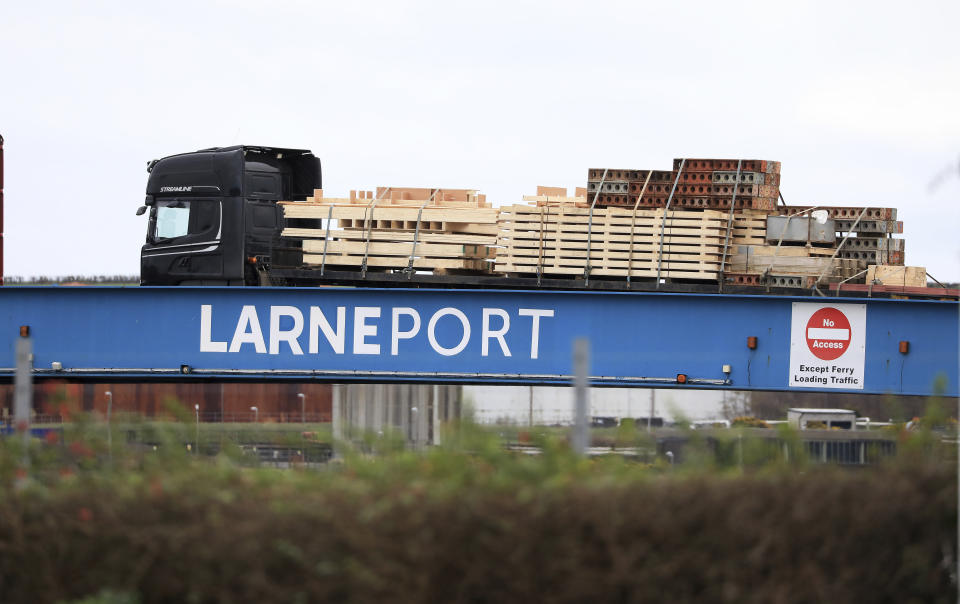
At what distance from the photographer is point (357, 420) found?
615 inches

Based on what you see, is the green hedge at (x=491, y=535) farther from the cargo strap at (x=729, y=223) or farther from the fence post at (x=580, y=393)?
the cargo strap at (x=729, y=223)

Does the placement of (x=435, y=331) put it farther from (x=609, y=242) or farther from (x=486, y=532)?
(x=486, y=532)

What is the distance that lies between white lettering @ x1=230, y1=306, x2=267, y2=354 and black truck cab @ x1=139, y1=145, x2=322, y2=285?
1.39 metres

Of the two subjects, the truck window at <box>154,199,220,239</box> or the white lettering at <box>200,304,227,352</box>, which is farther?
the truck window at <box>154,199,220,239</box>

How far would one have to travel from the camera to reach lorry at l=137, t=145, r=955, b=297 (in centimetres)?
1652

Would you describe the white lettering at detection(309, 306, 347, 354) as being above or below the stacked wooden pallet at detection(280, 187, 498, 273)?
below

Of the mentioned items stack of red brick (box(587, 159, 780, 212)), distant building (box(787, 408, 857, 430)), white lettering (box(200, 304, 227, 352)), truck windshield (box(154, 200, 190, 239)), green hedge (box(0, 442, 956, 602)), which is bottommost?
distant building (box(787, 408, 857, 430))

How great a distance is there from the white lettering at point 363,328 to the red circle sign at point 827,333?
6.12m

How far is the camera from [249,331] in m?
15.7

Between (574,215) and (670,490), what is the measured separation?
32.8ft

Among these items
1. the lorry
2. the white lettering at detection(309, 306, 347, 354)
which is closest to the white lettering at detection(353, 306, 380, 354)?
the white lettering at detection(309, 306, 347, 354)

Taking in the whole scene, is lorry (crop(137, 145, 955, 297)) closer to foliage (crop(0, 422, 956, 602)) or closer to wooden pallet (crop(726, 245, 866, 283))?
wooden pallet (crop(726, 245, 866, 283))

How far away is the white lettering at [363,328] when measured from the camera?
15461mm

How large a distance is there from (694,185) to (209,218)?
24.8 feet
